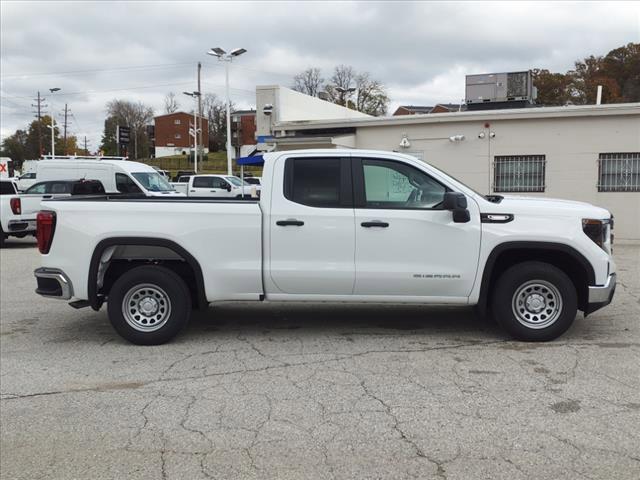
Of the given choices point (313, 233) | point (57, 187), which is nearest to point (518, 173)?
point (313, 233)

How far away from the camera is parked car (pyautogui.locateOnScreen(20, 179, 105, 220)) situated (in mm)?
8805

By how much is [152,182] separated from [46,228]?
15.4 meters

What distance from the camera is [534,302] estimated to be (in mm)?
6043

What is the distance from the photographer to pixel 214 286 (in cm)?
611

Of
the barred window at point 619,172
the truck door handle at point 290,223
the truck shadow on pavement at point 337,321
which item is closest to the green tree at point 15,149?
the barred window at point 619,172

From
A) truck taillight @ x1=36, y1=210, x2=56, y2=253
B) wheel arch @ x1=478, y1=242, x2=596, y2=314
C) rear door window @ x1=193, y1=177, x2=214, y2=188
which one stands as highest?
rear door window @ x1=193, y1=177, x2=214, y2=188

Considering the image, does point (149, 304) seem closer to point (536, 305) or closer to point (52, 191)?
point (536, 305)

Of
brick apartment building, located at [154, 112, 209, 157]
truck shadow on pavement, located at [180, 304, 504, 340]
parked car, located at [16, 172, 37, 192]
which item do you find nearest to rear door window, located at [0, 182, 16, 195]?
truck shadow on pavement, located at [180, 304, 504, 340]

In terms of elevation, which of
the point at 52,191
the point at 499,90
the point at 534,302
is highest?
the point at 499,90

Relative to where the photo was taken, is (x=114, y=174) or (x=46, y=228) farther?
(x=114, y=174)

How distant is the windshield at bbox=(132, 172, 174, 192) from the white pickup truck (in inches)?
583

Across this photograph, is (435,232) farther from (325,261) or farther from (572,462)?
(572,462)

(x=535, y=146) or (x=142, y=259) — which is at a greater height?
(x=535, y=146)

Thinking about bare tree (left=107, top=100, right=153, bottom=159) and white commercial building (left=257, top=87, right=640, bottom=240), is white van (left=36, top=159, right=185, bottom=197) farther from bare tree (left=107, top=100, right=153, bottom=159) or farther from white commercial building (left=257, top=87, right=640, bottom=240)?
bare tree (left=107, top=100, right=153, bottom=159)
